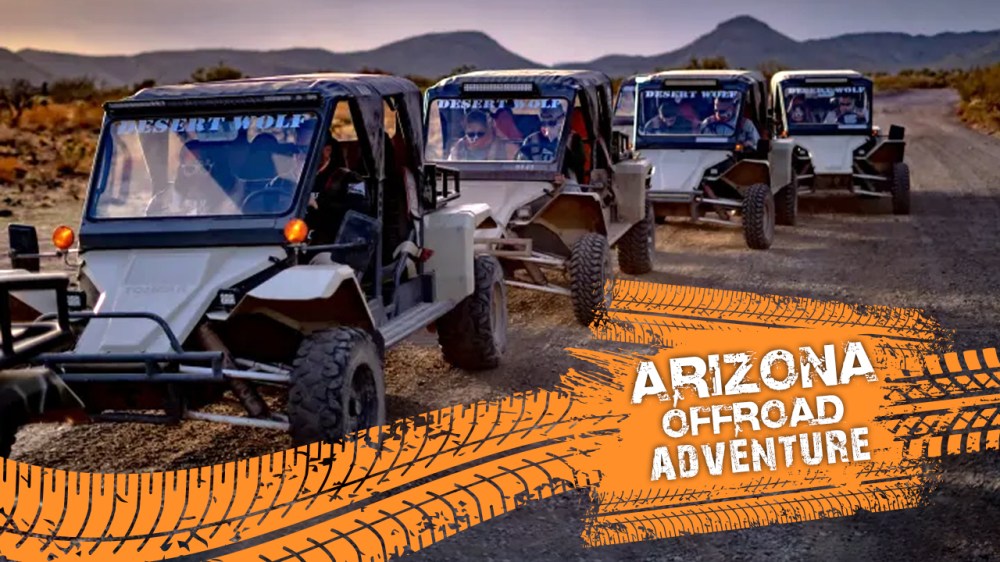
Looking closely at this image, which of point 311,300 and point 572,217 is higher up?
point 311,300

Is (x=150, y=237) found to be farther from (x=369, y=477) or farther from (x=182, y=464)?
(x=369, y=477)

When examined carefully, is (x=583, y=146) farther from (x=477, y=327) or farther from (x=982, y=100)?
(x=982, y=100)

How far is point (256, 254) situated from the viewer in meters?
6.24

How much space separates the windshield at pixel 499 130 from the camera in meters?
10.8


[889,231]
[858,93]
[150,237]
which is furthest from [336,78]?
[858,93]

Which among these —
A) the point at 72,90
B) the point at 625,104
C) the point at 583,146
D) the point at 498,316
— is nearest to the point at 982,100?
the point at 625,104

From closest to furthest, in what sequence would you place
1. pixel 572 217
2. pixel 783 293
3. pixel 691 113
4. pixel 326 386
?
pixel 326 386, pixel 572 217, pixel 783 293, pixel 691 113

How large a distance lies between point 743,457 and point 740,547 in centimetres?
102

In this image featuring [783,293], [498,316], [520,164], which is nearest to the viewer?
[498,316]

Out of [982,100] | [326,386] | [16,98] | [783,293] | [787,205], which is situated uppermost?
[16,98]

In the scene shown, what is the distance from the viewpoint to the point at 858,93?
18.4 metres

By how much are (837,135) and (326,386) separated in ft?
46.0

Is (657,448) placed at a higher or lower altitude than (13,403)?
lower

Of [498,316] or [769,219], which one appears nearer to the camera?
[498,316]
